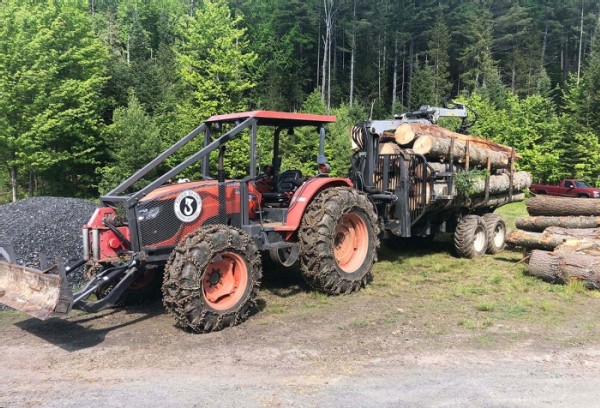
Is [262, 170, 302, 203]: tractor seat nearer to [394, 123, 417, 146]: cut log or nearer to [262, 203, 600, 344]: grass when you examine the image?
[262, 203, 600, 344]: grass

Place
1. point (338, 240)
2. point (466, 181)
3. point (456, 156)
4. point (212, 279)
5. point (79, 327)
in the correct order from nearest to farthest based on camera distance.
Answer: point (212, 279)
point (79, 327)
point (338, 240)
point (466, 181)
point (456, 156)

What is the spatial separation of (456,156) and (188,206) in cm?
638

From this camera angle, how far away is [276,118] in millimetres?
7363

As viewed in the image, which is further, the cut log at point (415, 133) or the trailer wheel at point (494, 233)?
the trailer wheel at point (494, 233)

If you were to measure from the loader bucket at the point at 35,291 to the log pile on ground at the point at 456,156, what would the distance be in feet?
21.2

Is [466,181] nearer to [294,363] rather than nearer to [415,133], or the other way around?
[415,133]

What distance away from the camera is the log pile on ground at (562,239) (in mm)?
8328

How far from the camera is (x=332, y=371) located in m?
4.91

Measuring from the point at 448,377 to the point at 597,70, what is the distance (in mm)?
37300

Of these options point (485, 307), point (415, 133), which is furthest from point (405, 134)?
point (485, 307)

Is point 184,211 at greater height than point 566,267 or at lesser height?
greater

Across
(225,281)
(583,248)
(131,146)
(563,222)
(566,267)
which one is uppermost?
(131,146)

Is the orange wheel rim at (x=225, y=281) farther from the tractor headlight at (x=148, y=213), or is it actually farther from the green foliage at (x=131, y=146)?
the green foliage at (x=131, y=146)

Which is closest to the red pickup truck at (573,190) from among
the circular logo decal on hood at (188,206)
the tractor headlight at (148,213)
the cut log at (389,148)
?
the cut log at (389,148)
